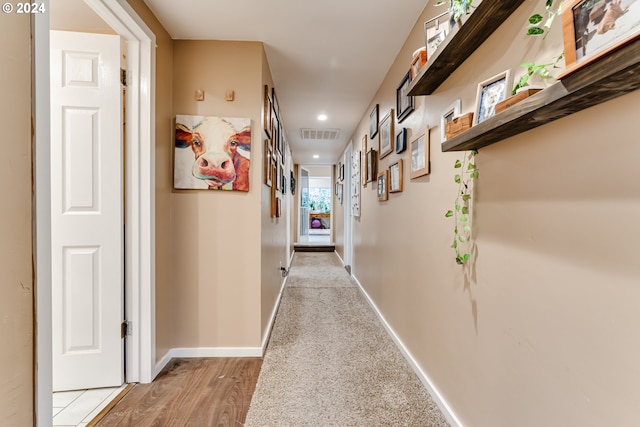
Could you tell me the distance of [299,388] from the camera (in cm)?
175

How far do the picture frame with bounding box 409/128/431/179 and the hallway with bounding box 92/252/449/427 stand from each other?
1288mm

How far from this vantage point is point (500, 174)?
112 centimetres

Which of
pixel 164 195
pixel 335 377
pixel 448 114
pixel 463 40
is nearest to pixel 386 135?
pixel 448 114

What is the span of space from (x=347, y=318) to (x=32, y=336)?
2336 mm

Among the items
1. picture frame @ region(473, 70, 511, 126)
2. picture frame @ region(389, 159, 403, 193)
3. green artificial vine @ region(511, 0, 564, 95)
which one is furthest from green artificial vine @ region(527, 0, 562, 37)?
picture frame @ region(389, 159, 403, 193)

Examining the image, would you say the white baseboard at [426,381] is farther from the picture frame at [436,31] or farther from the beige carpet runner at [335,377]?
the picture frame at [436,31]

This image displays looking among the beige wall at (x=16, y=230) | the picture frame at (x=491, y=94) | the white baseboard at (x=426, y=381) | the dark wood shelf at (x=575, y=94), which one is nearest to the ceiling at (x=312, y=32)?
the picture frame at (x=491, y=94)

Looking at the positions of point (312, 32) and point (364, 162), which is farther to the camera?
point (364, 162)

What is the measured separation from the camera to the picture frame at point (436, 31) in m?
1.32

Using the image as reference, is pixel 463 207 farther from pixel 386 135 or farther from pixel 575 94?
pixel 386 135

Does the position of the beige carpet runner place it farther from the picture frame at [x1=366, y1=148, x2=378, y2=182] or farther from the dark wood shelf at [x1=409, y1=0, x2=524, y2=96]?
the dark wood shelf at [x1=409, y1=0, x2=524, y2=96]

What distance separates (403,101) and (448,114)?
0.73m

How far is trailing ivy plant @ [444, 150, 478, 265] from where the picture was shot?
130 cm

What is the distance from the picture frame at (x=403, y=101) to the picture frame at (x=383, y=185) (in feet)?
1.80
